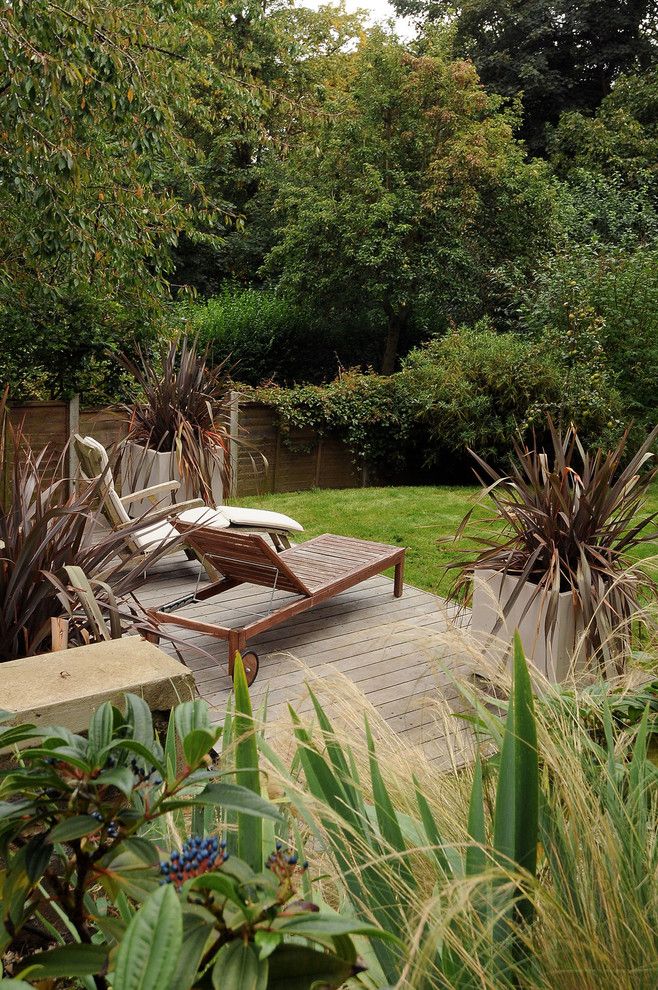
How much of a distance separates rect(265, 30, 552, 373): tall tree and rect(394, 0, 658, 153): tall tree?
6061 mm

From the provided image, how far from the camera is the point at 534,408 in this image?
976 centimetres

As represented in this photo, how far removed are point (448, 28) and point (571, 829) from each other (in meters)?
16.2

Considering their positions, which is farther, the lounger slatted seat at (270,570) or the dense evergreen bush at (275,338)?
the dense evergreen bush at (275,338)

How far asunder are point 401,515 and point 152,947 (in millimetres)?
7593

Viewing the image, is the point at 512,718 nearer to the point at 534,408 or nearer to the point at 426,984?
the point at 426,984

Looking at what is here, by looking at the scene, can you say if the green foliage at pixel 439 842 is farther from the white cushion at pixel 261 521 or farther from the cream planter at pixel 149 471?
the cream planter at pixel 149 471

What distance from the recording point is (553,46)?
67.4ft

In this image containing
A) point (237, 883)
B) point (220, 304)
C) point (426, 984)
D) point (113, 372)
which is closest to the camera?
point (237, 883)

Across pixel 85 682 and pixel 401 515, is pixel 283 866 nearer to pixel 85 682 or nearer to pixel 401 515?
pixel 85 682

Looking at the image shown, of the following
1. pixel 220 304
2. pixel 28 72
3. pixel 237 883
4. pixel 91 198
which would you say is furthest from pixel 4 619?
pixel 220 304

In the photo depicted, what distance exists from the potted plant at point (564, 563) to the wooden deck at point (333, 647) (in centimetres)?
36

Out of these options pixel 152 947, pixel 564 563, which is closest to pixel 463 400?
pixel 564 563

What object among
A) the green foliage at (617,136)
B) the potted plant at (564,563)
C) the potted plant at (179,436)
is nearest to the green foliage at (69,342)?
the potted plant at (179,436)

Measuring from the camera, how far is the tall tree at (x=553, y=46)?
Result: 19.9 meters
